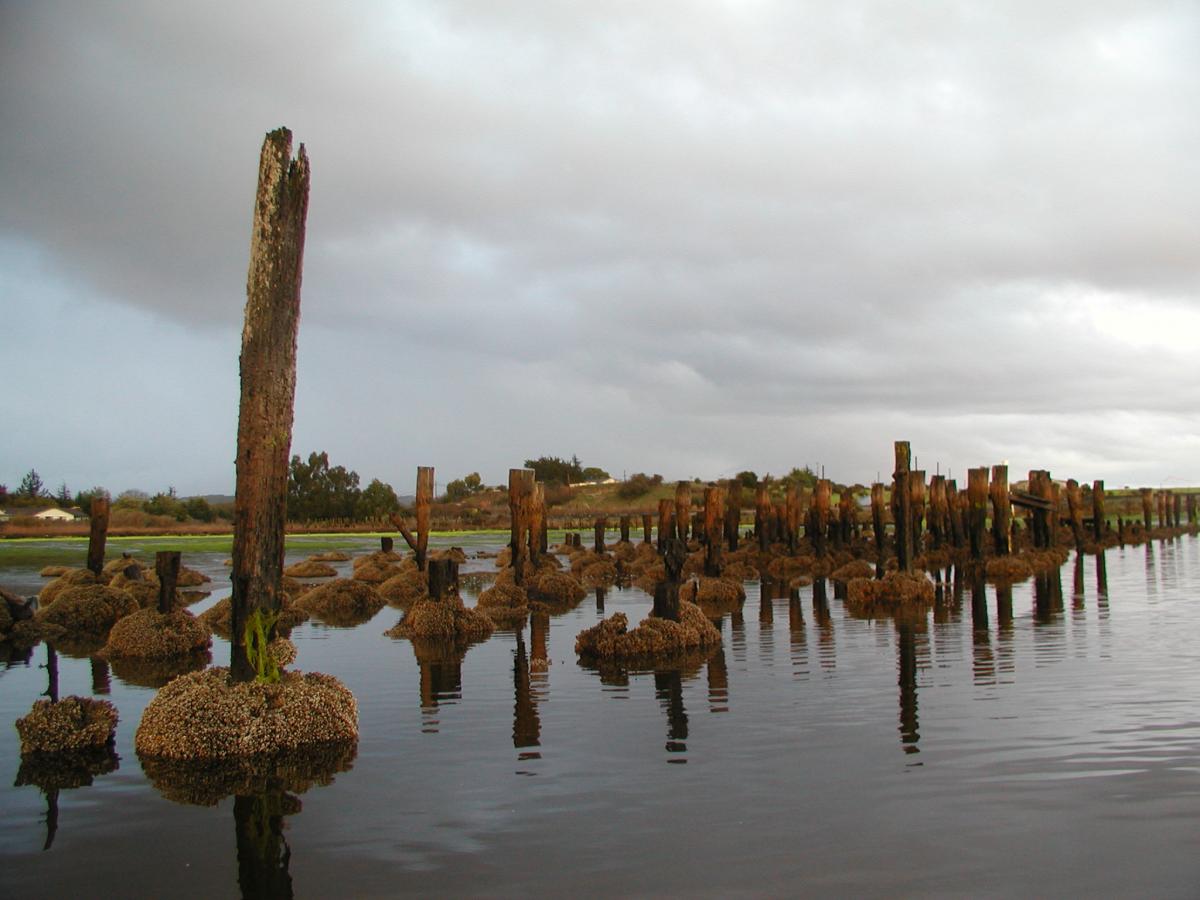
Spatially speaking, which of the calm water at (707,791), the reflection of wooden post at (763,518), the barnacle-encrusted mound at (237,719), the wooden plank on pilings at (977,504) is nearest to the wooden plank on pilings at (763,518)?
the reflection of wooden post at (763,518)

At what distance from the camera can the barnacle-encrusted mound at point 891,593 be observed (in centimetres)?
2252

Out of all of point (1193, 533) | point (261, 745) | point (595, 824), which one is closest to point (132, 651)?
point (261, 745)

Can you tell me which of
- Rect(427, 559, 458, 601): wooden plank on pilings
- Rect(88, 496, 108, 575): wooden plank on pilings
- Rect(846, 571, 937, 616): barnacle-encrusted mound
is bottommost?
Rect(846, 571, 937, 616): barnacle-encrusted mound

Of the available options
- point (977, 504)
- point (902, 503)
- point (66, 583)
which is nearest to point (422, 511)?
point (66, 583)

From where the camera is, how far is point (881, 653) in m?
15.3

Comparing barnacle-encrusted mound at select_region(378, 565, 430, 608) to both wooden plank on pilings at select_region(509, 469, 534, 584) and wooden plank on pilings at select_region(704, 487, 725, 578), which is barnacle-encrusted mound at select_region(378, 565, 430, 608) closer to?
wooden plank on pilings at select_region(509, 469, 534, 584)

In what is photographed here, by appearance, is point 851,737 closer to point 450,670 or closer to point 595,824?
point 595,824

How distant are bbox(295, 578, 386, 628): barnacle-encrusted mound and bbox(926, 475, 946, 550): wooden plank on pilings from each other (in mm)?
22119

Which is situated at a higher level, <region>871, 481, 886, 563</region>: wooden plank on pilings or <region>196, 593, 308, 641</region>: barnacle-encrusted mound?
<region>871, 481, 886, 563</region>: wooden plank on pilings

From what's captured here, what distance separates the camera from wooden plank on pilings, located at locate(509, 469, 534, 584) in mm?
26234

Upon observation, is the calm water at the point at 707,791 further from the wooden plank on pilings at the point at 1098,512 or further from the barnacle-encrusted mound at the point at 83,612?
the wooden plank on pilings at the point at 1098,512

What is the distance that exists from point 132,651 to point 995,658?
41.4ft

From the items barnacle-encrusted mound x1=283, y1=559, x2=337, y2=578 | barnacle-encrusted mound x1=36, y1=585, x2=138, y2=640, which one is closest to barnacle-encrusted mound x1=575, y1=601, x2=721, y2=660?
barnacle-encrusted mound x1=36, y1=585, x2=138, y2=640

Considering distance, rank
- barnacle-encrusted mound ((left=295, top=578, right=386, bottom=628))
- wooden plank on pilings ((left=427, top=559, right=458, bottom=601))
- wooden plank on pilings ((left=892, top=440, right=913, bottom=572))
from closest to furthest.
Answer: wooden plank on pilings ((left=427, top=559, right=458, bottom=601)), barnacle-encrusted mound ((left=295, top=578, right=386, bottom=628)), wooden plank on pilings ((left=892, top=440, right=913, bottom=572))
